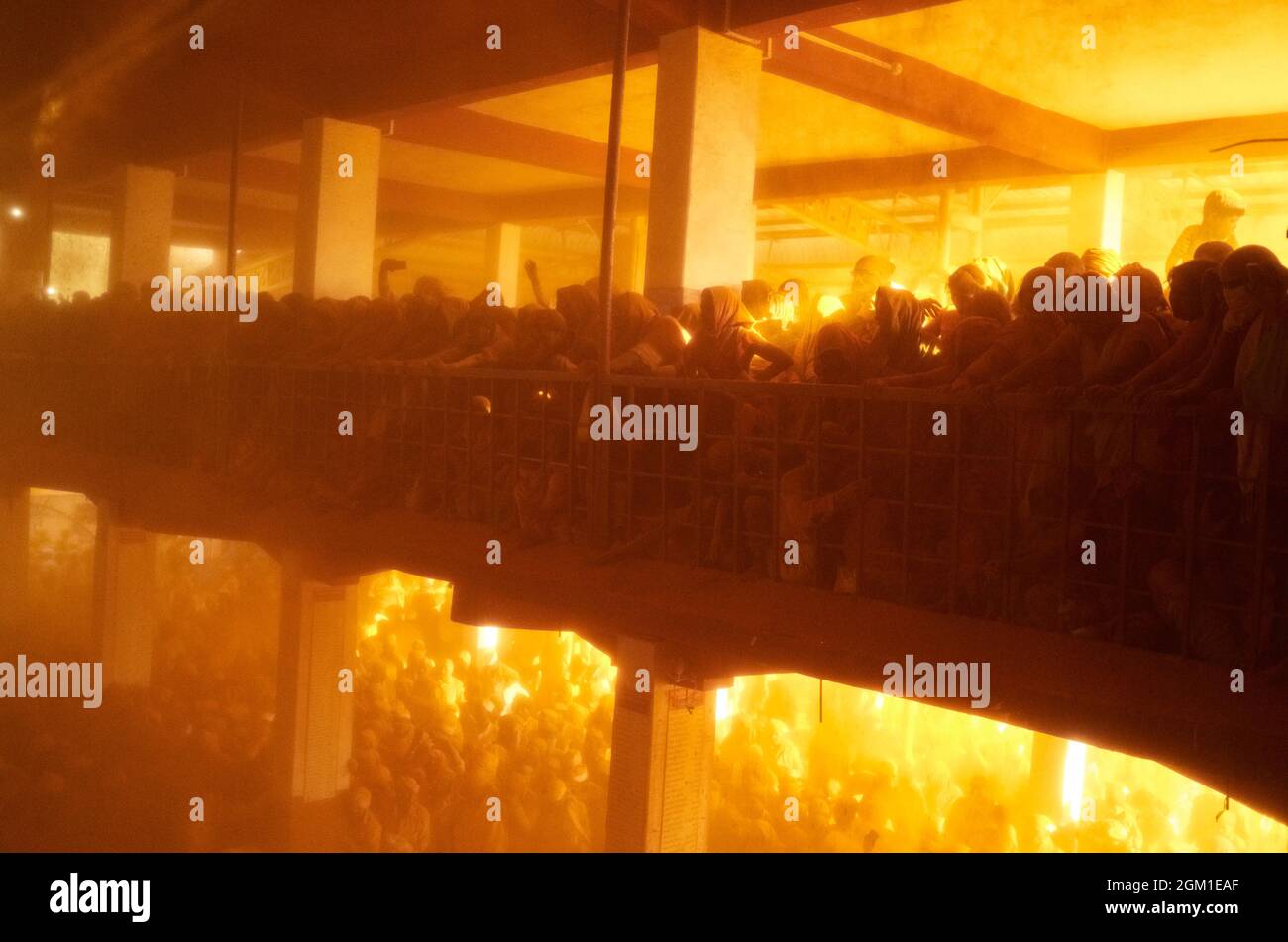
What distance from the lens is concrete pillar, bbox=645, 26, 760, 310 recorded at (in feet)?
31.6

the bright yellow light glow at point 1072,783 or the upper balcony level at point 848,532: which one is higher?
the upper balcony level at point 848,532

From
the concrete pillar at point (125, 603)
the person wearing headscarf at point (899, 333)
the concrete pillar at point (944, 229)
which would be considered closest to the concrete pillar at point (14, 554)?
the concrete pillar at point (125, 603)

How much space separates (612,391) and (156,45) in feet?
33.6

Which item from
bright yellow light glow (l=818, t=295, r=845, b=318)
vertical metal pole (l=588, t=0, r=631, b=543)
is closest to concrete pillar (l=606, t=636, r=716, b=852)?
vertical metal pole (l=588, t=0, r=631, b=543)

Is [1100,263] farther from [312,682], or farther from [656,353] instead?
[312,682]

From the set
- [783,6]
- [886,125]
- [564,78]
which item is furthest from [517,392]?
[886,125]

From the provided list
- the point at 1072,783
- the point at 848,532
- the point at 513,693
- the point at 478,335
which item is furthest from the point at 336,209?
the point at 1072,783

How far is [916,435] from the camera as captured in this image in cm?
626

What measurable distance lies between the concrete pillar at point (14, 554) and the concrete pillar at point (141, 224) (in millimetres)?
3695

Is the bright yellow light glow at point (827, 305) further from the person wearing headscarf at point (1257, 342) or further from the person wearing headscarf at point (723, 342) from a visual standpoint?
the person wearing headscarf at point (1257, 342)

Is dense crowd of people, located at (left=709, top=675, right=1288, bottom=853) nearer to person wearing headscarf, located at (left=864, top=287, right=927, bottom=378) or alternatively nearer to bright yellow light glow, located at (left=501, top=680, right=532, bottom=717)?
bright yellow light glow, located at (left=501, top=680, right=532, bottom=717)

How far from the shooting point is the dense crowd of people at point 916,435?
17.0ft

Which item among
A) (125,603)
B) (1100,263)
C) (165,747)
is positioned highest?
(1100,263)

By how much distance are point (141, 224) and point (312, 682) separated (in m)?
8.66
